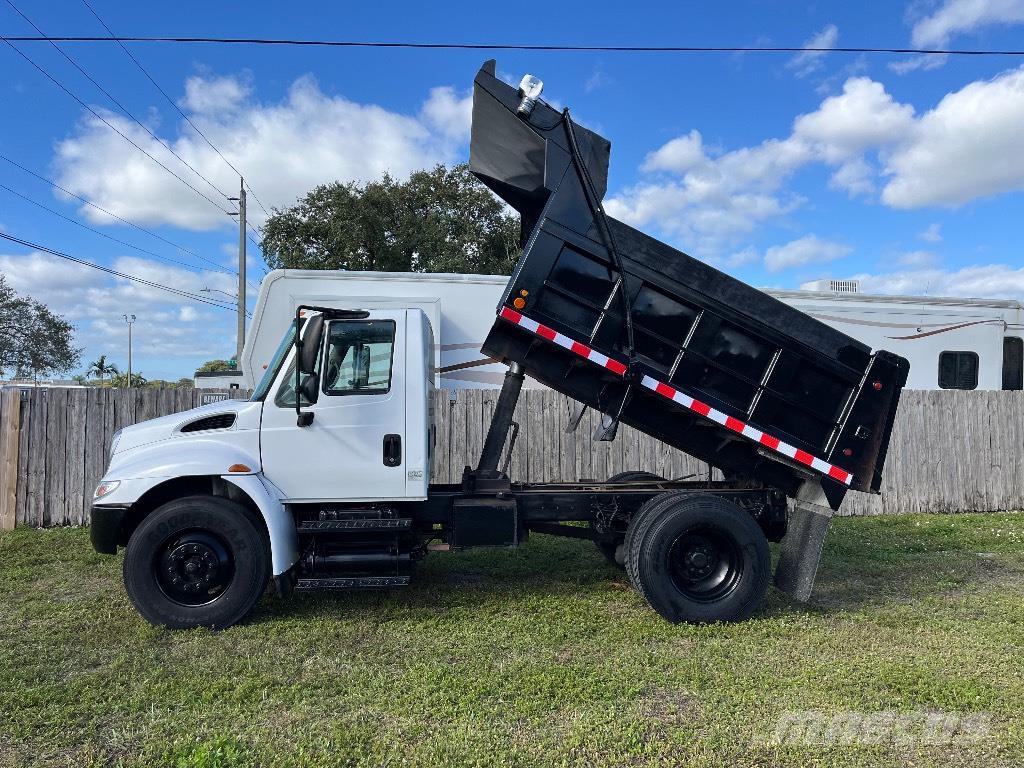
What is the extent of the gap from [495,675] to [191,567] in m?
2.55

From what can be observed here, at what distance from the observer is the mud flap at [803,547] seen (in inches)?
243

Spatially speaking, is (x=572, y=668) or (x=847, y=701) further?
(x=572, y=668)

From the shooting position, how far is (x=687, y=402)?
5820 millimetres

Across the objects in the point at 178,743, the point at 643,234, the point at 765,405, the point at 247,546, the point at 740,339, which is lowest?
the point at 178,743

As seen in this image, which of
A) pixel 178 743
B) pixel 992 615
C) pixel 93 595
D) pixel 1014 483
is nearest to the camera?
pixel 178 743

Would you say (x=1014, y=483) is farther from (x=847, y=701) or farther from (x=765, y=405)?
(x=847, y=701)

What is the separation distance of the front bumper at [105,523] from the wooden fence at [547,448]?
4731 mm

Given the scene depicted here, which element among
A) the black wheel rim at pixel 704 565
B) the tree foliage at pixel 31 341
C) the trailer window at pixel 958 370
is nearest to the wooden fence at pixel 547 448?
the trailer window at pixel 958 370

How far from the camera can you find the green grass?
3.83 m

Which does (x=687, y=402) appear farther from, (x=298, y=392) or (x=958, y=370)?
(x=958, y=370)

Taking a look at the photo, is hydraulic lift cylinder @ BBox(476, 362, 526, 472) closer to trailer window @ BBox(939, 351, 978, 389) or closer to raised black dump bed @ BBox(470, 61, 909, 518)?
raised black dump bed @ BBox(470, 61, 909, 518)

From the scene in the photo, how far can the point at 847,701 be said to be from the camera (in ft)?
14.4

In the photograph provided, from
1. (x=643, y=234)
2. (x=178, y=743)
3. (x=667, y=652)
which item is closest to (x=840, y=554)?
(x=667, y=652)

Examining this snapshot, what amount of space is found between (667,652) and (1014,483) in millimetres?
9393
